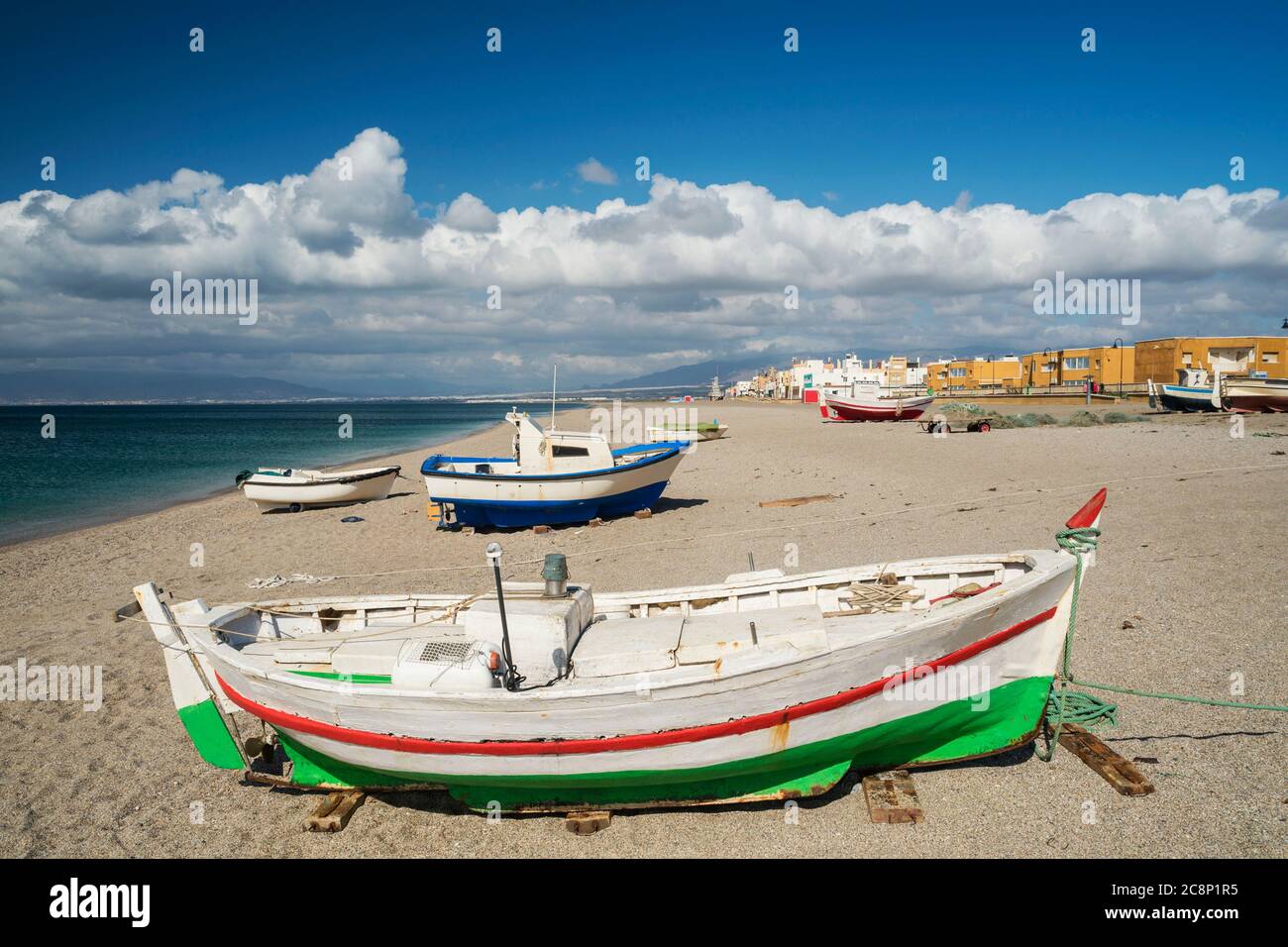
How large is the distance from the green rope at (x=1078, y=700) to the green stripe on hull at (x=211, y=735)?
7333 millimetres

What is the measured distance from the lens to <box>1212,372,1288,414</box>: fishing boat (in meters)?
34.6

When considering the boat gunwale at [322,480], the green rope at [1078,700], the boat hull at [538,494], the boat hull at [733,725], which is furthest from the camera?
the boat gunwale at [322,480]

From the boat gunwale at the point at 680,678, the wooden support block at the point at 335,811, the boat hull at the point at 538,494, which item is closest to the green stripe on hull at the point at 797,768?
the wooden support block at the point at 335,811

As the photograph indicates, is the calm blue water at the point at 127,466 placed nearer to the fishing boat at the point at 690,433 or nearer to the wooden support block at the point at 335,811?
the fishing boat at the point at 690,433

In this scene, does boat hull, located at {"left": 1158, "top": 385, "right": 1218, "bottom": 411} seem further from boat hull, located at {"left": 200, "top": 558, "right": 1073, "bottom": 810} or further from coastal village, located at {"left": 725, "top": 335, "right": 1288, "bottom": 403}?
boat hull, located at {"left": 200, "top": 558, "right": 1073, "bottom": 810}

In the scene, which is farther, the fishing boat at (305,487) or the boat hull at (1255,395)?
the boat hull at (1255,395)

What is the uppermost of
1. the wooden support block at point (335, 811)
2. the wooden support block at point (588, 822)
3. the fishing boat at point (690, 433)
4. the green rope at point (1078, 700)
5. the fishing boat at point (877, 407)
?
the fishing boat at point (877, 407)

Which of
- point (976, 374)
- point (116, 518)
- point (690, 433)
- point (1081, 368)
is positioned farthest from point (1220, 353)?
point (116, 518)

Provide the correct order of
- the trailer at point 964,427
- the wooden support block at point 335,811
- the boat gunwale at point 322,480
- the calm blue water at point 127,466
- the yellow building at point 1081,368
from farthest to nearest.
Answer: the yellow building at point 1081,368, the trailer at point 964,427, the calm blue water at point 127,466, the boat gunwale at point 322,480, the wooden support block at point 335,811

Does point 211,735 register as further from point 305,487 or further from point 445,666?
point 305,487

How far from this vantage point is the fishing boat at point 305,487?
2234 centimetres

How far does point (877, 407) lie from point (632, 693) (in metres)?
46.2
